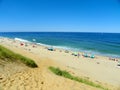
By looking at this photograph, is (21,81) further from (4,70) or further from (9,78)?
(4,70)

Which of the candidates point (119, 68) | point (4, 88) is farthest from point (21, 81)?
point (119, 68)

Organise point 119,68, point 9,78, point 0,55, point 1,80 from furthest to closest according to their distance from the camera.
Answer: point 119,68 → point 0,55 → point 9,78 → point 1,80

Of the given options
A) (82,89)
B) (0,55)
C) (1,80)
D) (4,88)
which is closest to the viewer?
(4,88)

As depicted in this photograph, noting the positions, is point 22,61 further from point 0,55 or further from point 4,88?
point 4,88

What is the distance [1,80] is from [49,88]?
2.21 metres

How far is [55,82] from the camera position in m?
8.57

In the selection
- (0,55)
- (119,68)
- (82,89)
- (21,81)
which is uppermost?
(0,55)

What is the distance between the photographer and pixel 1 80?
23.3ft

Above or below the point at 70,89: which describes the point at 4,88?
above

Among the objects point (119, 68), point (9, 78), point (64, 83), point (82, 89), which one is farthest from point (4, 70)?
point (119, 68)

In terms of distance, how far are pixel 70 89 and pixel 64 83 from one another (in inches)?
29.9

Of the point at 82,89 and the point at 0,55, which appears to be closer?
the point at 82,89

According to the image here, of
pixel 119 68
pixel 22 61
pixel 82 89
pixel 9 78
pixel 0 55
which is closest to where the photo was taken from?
pixel 9 78

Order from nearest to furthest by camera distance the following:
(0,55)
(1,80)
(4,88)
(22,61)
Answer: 1. (4,88)
2. (1,80)
3. (0,55)
4. (22,61)
